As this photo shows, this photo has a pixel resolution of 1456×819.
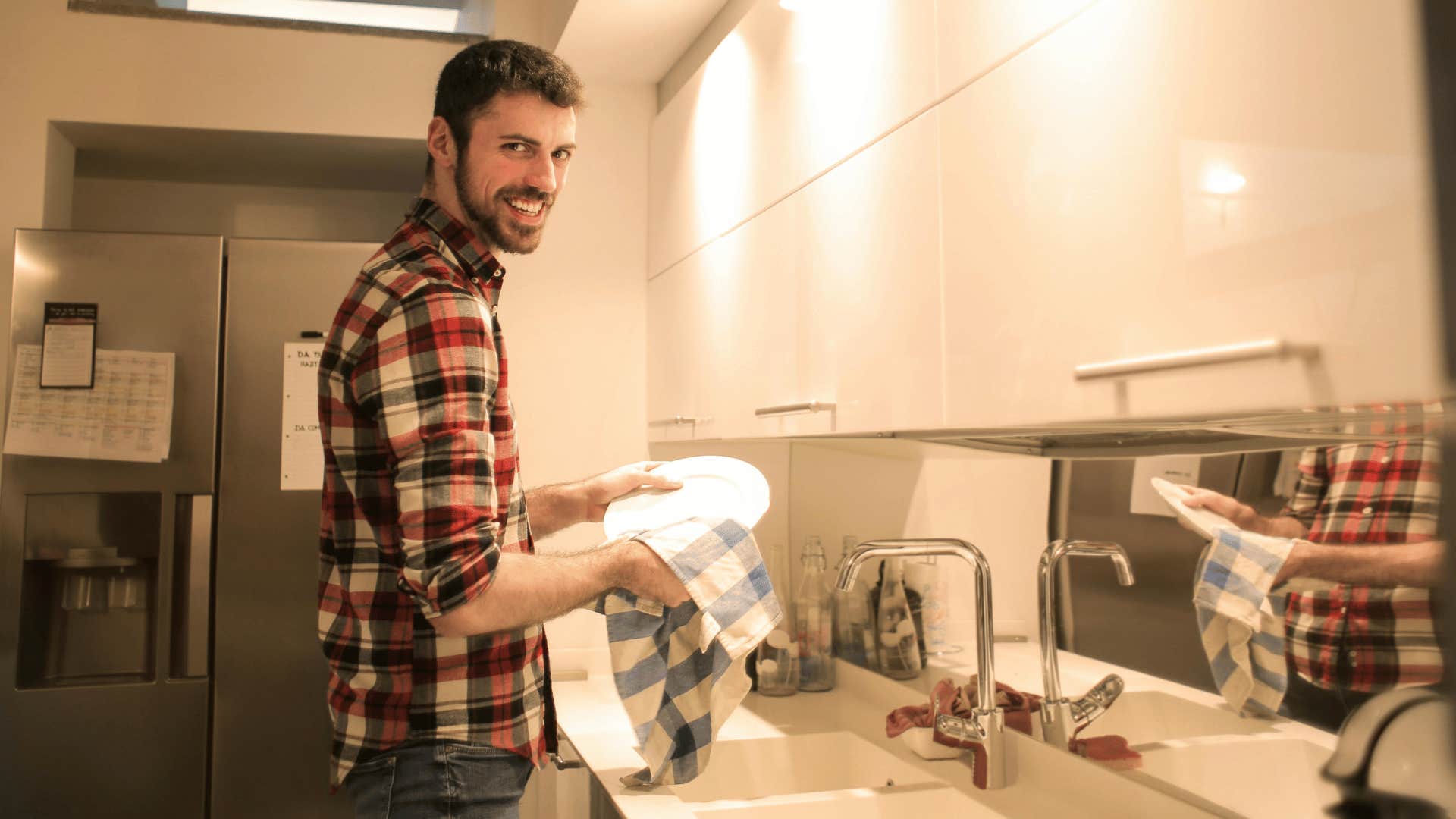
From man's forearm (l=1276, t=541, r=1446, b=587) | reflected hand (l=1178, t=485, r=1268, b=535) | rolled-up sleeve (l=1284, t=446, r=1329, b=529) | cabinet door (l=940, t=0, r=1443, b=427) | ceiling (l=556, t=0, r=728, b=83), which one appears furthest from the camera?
ceiling (l=556, t=0, r=728, b=83)

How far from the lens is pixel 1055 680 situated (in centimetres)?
159

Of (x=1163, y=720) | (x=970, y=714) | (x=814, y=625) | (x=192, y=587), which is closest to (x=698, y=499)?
(x=970, y=714)

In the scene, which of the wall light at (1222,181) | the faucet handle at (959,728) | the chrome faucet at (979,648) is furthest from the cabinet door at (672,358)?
the wall light at (1222,181)

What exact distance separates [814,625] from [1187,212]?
1.65 metres

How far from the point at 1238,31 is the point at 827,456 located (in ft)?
5.68

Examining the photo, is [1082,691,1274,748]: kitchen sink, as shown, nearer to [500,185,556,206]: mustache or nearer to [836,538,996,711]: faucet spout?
[836,538,996,711]: faucet spout

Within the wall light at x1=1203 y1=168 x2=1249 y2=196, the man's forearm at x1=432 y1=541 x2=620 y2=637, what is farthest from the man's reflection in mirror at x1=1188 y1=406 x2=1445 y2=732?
the man's forearm at x1=432 y1=541 x2=620 y2=637

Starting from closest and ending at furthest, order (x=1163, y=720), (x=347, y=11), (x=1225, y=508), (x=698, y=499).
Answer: (x=1225, y=508)
(x=1163, y=720)
(x=698, y=499)
(x=347, y=11)

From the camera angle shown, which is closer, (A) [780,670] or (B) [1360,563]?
(B) [1360,563]

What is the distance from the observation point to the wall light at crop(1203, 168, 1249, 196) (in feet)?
2.71

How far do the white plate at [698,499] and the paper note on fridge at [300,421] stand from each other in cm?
115

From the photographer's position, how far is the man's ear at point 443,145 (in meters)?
1.41

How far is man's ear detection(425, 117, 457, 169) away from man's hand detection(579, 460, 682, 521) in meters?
0.52

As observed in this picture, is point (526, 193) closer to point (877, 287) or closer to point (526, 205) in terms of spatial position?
point (526, 205)
